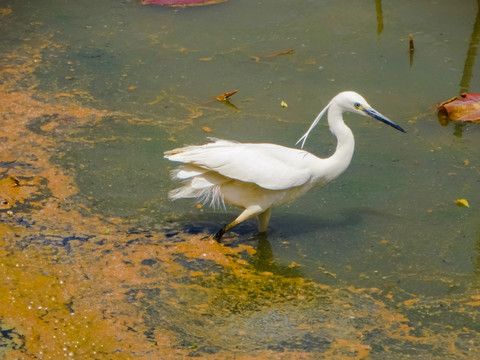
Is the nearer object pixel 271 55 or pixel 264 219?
pixel 264 219

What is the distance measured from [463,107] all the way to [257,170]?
256 centimetres

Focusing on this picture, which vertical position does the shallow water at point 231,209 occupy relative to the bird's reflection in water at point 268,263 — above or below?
above

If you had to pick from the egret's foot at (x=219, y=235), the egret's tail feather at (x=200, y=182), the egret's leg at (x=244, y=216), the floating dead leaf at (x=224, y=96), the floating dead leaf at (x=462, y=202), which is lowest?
the egret's foot at (x=219, y=235)

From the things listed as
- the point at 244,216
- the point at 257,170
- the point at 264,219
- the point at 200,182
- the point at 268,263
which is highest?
the point at 257,170

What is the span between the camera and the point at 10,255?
14.8 ft

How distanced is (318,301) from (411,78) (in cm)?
351

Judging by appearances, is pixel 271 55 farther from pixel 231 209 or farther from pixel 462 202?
pixel 462 202

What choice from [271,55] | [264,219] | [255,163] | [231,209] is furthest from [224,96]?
[255,163]

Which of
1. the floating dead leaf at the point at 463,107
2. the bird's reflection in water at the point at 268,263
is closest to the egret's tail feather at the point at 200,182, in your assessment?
the bird's reflection in water at the point at 268,263

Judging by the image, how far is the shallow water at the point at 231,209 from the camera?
4.09 metres

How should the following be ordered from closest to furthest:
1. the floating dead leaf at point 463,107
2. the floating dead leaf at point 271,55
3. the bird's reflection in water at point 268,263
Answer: the bird's reflection in water at point 268,263, the floating dead leaf at point 463,107, the floating dead leaf at point 271,55

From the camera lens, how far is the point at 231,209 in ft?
18.0

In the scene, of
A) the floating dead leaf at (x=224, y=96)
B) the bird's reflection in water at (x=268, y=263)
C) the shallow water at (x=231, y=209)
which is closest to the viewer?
the shallow water at (x=231, y=209)

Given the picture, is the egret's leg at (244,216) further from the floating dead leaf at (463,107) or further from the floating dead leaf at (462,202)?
the floating dead leaf at (463,107)
